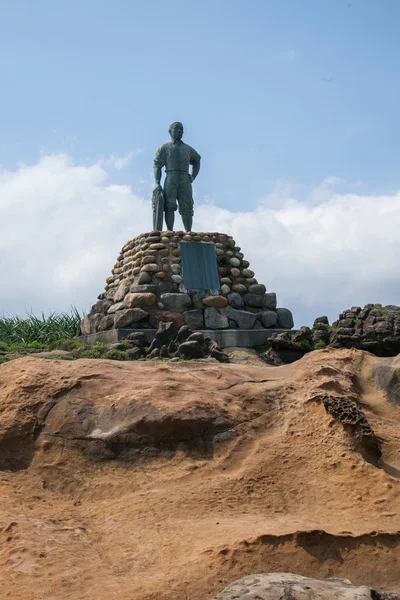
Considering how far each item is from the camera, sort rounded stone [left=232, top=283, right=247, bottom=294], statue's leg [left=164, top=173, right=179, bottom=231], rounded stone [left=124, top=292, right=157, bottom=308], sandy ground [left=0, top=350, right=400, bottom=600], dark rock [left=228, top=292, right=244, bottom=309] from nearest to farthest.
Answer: sandy ground [left=0, top=350, right=400, bottom=600], rounded stone [left=124, top=292, right=157, bottom=308], dark rock [left=228, top=292, right=244, bottom=309], rounded stone [left=232, top=283, right=247, bottom=294], statue's leg [left=164, top=173, right=179, bottom=231]

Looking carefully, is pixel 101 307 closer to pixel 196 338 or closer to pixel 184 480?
pixel 196 338

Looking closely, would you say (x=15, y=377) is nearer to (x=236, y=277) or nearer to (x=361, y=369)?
(x=361, y=369)

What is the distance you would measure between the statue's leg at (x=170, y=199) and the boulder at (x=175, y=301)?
2.41m

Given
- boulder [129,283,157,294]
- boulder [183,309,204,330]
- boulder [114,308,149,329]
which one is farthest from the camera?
boulder [129,283,157,294]

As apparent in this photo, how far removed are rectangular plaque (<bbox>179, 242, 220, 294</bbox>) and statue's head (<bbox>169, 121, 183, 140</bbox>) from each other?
106 inches

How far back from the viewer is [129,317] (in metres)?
12.1

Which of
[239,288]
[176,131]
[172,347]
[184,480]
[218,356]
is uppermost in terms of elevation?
[176,131]

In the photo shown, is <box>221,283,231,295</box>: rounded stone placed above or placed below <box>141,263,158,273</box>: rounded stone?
below

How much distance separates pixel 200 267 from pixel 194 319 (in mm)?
1172

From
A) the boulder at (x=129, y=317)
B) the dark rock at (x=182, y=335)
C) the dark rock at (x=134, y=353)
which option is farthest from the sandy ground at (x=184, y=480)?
the boulder at (x=129, y=317)

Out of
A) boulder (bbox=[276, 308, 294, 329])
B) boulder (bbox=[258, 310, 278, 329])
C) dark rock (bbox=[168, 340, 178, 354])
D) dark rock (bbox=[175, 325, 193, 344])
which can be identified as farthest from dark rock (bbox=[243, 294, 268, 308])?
dark rock (bbox=[168, 340, 178, 354])

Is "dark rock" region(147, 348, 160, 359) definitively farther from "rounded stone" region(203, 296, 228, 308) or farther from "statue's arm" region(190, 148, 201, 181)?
"statue's arm" region(190, 148, 201, 181)

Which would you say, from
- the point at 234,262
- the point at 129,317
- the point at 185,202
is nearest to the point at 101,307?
the point at 129,317

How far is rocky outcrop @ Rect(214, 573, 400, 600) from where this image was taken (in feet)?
7.57
